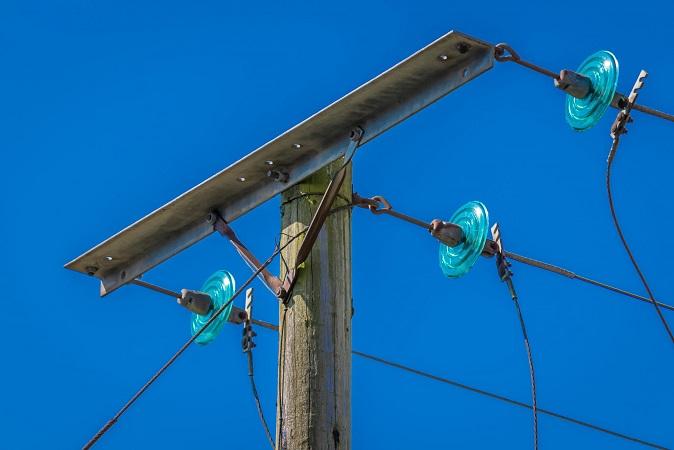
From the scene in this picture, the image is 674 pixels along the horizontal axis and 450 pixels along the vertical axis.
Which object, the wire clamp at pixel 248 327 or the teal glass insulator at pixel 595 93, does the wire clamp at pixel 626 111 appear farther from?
the wire clamp at pixel 248 327

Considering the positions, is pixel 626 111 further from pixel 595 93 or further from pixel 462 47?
pixel 462 47

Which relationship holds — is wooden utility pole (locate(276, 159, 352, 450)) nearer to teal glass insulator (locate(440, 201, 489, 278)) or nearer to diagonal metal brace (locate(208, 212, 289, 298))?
diagonal metal brace (locate(208, 212, 289, 298))

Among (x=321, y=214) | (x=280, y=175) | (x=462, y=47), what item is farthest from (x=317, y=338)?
(x=462, y=47)

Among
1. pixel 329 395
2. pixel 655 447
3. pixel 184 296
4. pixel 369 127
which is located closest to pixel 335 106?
pixel 369 127

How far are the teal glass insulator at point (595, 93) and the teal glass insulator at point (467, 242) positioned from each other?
2.10 feet

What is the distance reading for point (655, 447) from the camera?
9.12 metres

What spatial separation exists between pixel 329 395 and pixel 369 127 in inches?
49.2

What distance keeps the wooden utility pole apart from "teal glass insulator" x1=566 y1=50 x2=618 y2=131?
46.1 inches

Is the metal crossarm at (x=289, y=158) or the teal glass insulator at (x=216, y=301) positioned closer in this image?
the metal crossarm at (x=289, y=158)

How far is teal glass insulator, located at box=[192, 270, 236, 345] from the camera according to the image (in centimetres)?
777

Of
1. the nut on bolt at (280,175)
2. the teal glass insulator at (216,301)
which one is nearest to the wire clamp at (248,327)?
the teal glass insulator at (216,301)

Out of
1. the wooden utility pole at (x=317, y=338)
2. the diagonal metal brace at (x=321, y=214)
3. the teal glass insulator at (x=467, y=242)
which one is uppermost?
the teal glass insulator at (x=467, y=242)

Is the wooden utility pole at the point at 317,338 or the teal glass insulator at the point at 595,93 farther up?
the teal glass insulator at the point at 595,93

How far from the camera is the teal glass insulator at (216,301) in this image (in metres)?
7.77
